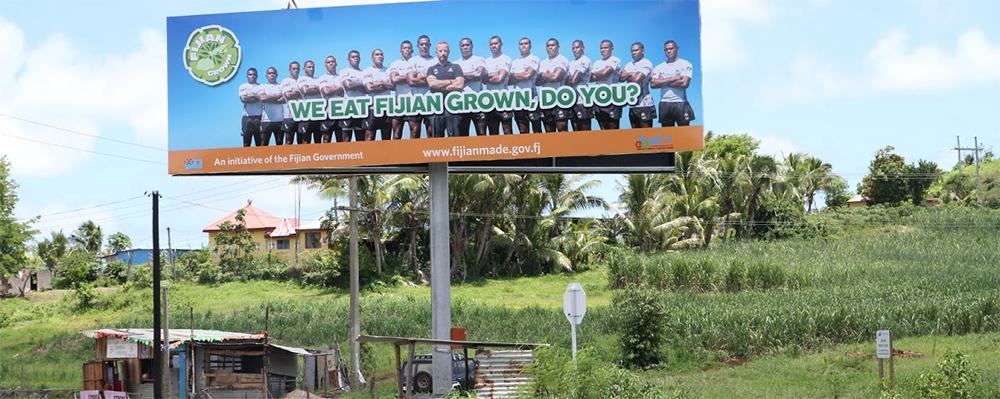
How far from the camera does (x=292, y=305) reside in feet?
138

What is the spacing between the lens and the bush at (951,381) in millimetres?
15414

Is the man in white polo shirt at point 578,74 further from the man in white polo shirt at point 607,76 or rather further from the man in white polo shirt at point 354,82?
the man in white polo shirt at point 354,82

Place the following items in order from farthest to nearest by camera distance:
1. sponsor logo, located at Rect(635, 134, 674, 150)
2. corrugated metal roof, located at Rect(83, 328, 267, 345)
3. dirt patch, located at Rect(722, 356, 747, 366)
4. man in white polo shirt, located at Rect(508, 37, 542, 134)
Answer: dirt patch, located at Rect(722, 356, 747, 366) → corrugated metal roof, located at Rect(83, 328, 267, 345) → man in white polo shirt, located at Rect(508, 37, 542, 134) → sponsor logo, located at Rect(635, 134, 674, 150)

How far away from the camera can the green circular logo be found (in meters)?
23.1

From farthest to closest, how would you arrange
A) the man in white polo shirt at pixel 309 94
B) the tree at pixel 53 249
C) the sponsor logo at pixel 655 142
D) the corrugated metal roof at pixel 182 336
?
the tree at pixel 53 249 → the corrugated metal roof at pixel 182 336 → the man in white polo shirt at pixel 309 94 → the sponsor logo at pixel 655 142

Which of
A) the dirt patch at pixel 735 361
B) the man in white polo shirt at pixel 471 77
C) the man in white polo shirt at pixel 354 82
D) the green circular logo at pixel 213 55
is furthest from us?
the dirt patch at pixel 735 361

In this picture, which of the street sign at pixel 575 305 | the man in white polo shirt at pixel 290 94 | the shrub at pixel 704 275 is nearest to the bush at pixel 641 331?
the street sign at pixel 575 305

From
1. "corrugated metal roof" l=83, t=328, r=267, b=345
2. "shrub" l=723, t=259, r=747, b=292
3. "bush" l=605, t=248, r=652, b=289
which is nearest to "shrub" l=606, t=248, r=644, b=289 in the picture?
"bush" l=605, t=248, r=652, b=289

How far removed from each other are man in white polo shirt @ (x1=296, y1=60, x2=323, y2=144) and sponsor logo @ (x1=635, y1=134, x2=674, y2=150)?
639 cm

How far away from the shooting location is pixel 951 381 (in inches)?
609

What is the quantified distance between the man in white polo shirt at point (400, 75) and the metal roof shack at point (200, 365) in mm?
6416

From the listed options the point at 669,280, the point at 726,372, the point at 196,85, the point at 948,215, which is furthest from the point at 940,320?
the point at 948,215

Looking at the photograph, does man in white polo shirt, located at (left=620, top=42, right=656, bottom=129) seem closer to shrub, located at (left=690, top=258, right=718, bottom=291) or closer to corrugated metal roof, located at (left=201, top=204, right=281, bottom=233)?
shrub, located at (left=690, top=258, right=718, bottom=291)

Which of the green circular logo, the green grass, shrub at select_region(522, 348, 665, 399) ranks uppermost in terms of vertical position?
the green circular logo
